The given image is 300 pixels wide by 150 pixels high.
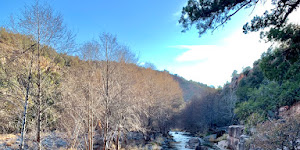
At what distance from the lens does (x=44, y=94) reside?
18.6ft

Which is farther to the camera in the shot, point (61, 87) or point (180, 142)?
point (180, 142)

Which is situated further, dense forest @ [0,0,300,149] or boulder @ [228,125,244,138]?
boulder @ [228,125,244,138]

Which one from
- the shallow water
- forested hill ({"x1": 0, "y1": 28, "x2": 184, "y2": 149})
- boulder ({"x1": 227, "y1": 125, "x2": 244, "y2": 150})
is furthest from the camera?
the shallow water

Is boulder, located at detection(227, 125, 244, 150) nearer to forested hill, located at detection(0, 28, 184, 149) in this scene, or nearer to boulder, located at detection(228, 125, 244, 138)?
boulder, located at detection(228, 125, 244, 138)

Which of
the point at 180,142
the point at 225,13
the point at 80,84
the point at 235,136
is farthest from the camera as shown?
the point at 180,142

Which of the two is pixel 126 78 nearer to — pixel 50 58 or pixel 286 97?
pixel 50 58

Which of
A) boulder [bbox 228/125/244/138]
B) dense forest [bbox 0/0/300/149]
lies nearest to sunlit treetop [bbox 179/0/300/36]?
dense forest [bbox 0/0/300/149]

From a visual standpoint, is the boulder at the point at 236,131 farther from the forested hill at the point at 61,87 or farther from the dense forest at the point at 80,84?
the forested hill at the point at 61,87

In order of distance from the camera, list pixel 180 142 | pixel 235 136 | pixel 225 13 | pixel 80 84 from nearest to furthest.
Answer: pixel 225 13
pixel 80 84
pixel 235 136
pixel 180 142

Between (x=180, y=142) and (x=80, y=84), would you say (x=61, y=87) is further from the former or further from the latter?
(x=180, y=142)

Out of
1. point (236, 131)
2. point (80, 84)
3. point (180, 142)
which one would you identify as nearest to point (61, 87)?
point (80, 84)

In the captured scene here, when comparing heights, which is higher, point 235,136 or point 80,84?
point 80,84

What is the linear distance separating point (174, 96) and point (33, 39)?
22050 millimetres

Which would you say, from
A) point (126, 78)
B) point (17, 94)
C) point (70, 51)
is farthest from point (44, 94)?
point (126, 78)
